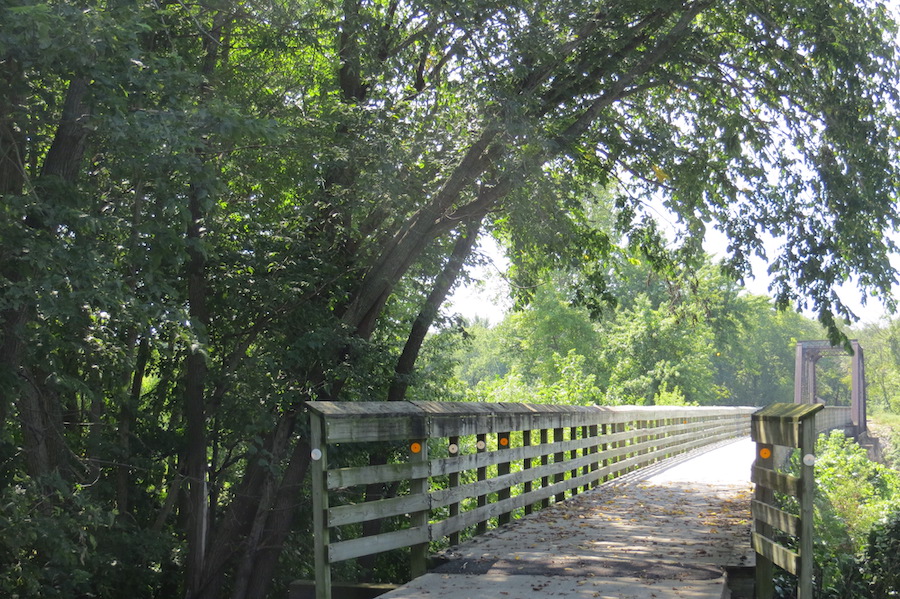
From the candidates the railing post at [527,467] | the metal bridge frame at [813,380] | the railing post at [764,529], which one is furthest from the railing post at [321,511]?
the metal bridge frame at [813,380]

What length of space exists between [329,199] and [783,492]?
6.79 meters

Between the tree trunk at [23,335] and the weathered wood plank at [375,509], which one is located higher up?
the tree trunk at [23,335]

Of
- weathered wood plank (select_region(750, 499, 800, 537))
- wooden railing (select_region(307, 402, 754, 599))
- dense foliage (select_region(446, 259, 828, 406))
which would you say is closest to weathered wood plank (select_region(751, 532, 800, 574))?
weathered wood plank (select_region(750, 499, 800, 537))

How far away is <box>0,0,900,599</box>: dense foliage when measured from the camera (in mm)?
9398

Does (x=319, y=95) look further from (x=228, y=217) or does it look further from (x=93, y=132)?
(x=93, y=132)

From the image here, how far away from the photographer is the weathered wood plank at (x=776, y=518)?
20.2 ft

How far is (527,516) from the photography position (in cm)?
1034

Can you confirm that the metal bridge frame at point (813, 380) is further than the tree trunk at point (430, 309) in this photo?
Yes

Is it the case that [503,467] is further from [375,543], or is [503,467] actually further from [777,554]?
[777,554]

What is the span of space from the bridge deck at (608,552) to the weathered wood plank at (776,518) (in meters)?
0.40

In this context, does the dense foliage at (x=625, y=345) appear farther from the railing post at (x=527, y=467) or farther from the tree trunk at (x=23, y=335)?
the tree trunk at (x=23, y=335)

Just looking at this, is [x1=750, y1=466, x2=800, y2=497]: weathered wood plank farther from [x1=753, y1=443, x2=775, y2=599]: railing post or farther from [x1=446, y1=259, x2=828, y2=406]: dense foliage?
[x1=446, y1=259, x2=828, y2=406]: dense foliage

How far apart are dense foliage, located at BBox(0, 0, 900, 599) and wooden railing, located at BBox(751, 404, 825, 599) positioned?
156 inches

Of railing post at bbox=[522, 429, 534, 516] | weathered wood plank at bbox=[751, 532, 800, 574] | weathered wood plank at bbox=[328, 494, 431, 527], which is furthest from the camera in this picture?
railing post at bbox=[522, 429, 534, 516]
